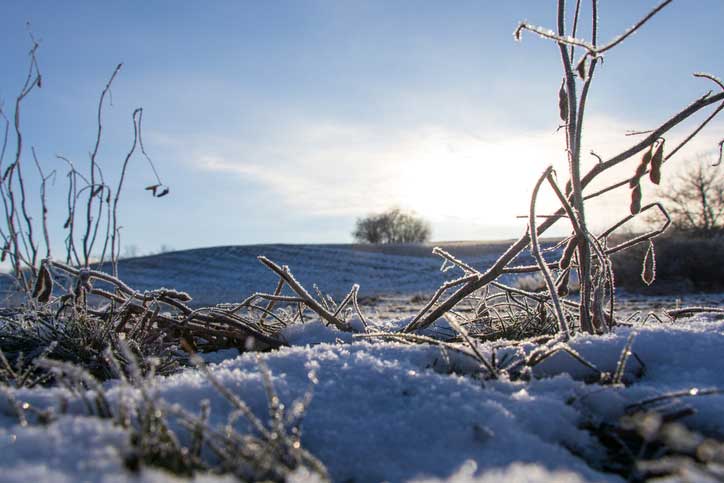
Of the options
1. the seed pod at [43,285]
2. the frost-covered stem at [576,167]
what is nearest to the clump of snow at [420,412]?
the frost-covered stem at [576,167]

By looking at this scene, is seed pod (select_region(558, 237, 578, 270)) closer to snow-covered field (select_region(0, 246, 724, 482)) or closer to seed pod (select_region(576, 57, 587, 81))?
snow-covered field (select_region(0, 246, 724, 482))

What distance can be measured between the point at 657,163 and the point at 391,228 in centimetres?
5189

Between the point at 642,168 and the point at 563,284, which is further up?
the point at 642,168

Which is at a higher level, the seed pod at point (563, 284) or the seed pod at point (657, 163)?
the seed pod at point (657, 163)

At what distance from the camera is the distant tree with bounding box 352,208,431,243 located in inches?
2104

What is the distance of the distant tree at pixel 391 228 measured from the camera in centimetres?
5344

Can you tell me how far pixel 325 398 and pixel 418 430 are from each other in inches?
8.4

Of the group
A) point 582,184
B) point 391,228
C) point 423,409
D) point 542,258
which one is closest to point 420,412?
point 423,409

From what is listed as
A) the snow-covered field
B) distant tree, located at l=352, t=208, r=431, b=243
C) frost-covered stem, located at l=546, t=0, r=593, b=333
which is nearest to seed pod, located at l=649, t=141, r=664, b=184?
frost-covered stem, located at l=546, t=0, r=593, b=333

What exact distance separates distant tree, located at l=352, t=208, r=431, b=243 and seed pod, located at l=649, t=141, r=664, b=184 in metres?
51.6

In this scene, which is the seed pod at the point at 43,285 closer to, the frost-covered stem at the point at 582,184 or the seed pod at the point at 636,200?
the frost-covered stem at the point at 582,184

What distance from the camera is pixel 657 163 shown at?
1.60m

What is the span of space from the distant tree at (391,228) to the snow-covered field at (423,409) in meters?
51.9

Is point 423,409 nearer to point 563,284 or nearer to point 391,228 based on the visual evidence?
point 563,284
